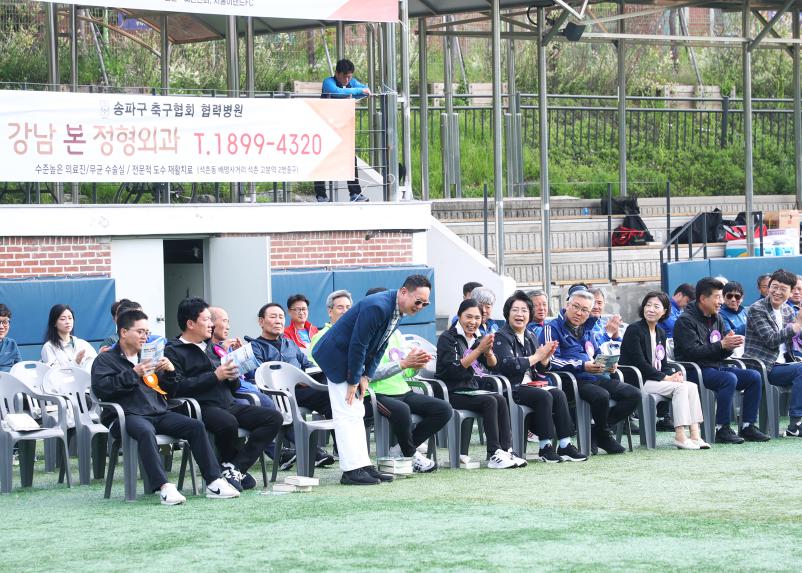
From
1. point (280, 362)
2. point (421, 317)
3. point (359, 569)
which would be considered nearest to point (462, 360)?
point (280, 362)

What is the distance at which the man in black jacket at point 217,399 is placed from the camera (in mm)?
8805

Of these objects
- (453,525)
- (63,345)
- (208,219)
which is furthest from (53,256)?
(453,525)

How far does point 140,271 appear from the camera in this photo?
1463cm

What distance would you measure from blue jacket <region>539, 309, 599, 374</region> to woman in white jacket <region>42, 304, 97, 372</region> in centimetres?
363

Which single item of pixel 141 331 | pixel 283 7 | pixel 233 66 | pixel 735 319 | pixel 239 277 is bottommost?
pixel 735 319

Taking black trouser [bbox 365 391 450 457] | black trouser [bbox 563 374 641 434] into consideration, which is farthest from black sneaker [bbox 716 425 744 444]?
black trouser [bbox 365 391 450 457]

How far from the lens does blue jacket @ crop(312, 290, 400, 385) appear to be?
8.73 meters

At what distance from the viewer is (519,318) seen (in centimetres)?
1020

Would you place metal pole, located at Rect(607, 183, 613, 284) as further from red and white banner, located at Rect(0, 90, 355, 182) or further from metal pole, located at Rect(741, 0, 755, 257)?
red and white banner, located at Rect(0, 90, 355, 182)

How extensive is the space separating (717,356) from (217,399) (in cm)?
432

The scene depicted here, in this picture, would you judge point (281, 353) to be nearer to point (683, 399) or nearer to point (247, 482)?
point (247, 482)

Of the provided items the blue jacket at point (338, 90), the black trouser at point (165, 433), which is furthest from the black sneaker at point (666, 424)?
the blue jacket at point (338, 90)

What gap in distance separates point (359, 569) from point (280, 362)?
3791 mm

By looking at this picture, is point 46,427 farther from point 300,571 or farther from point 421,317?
point 421,317
